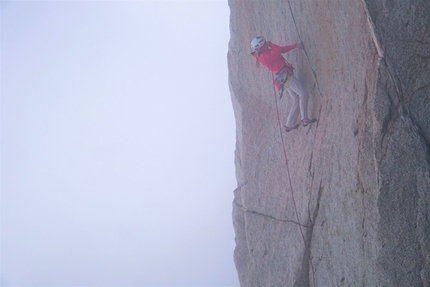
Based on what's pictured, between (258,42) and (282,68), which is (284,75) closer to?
→ (282,68)

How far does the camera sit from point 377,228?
681 cm

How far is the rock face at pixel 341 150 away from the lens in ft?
21.6

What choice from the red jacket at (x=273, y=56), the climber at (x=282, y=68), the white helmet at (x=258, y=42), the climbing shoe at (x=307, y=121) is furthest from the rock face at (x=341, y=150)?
the white helmet at (x=258, y=42)

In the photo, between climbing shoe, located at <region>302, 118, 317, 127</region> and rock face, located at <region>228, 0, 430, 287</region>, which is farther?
climbing shoe, located at <region>302, 118, 317, 127</region>

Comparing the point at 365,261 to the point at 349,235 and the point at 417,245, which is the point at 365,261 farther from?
the point at 417,245

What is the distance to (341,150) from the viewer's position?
789 cm

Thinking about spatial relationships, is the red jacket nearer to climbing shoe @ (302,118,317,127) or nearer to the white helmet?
the white helmet

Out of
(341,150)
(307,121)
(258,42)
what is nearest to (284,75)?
(258,42)

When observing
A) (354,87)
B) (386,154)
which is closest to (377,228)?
(386,154)

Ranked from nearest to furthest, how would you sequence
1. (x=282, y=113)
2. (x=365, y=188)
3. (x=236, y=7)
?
(x=365, y=188), (x=282, y=113), (x=236, y=7)

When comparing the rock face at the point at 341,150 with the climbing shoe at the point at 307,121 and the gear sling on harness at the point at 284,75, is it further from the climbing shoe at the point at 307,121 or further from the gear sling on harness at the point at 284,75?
the gear sling on harness at the point at 284,75

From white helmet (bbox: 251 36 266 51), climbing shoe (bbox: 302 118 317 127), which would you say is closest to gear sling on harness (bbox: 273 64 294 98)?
white helmet (bbox: 251 36 266 51)

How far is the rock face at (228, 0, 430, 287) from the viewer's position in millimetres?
6578

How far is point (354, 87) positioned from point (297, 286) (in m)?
4.29
